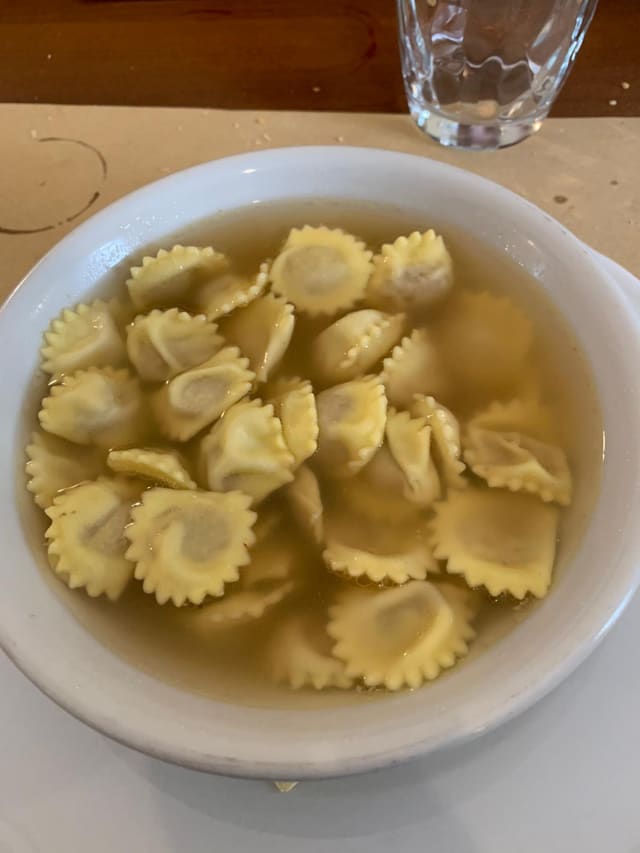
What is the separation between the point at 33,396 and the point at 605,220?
2.84ft

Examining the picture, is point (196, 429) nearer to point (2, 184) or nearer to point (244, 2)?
point (2, 184)

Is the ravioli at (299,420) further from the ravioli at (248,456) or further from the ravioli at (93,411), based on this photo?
the ravioli at (93,411)

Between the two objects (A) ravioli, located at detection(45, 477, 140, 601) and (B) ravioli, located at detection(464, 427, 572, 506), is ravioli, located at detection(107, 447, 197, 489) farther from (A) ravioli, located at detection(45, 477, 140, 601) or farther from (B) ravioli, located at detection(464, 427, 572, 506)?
(B) ravioli, located at detection(464, 427, 572, 506)

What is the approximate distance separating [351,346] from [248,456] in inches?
7.5

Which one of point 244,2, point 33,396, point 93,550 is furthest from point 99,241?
point 244,2

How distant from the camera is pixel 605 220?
3.91ft

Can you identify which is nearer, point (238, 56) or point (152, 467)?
point (152, 467)

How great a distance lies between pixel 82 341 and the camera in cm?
90

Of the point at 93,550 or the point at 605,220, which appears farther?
the point at 605,220

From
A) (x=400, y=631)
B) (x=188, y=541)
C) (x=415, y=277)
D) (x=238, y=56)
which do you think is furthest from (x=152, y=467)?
(x=238, y=56)

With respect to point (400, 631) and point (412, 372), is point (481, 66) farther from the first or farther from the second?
point (400, 631)

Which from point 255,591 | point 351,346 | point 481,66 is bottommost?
point 255,591

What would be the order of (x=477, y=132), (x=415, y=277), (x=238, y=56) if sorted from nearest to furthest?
1. (x=415, y=277)
2. (x=477, y=132)
3. (x=238, y=56)

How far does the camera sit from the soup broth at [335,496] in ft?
2.30
